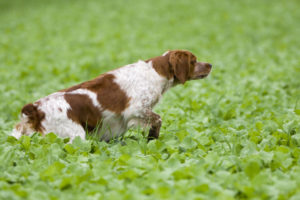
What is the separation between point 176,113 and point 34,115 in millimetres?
2088

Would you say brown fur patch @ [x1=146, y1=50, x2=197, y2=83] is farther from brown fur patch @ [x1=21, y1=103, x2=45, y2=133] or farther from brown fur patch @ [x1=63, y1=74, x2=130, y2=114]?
brown fur patch @ [x1=21, y1=103, x2=45, y2=133]

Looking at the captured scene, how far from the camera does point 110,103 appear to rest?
416 cm

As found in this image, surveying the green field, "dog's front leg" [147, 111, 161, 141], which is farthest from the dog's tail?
"dog's front leg" [147, 111, 161, 141]

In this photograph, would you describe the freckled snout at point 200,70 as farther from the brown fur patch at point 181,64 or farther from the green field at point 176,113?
the green field at point 176,113

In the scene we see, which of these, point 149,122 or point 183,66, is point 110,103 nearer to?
point 149,122

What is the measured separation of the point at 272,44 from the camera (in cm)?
1211

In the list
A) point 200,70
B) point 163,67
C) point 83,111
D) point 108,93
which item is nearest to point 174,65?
point 163,67

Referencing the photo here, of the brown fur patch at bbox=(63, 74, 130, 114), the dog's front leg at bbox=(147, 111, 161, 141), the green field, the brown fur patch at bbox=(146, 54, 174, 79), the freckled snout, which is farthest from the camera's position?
the freckled snout

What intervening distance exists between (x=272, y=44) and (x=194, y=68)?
318 inches

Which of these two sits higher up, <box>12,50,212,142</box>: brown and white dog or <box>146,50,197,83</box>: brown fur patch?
<box>146,50,197,83</box>: brown fur patch

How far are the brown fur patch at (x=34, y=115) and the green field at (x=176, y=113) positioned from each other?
5.4 inches

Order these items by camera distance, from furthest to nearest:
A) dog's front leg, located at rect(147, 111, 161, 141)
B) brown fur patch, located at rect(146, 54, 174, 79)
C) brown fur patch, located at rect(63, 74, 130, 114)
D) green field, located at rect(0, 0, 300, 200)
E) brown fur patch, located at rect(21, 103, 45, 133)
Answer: brown fur patch, located at rect(146, 54, 174, 79) → dog's front leg, located at rect(147, 111, 161, 141) → brown fur patch, located at rect(63, 74, 130, 114) → brown fur patch, located at rect(21, 103, 45, 133) → green field, located at rect(0, 0, 300, 200)

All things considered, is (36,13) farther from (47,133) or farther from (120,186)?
(120,186)

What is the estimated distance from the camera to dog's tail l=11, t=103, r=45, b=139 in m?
3.88
